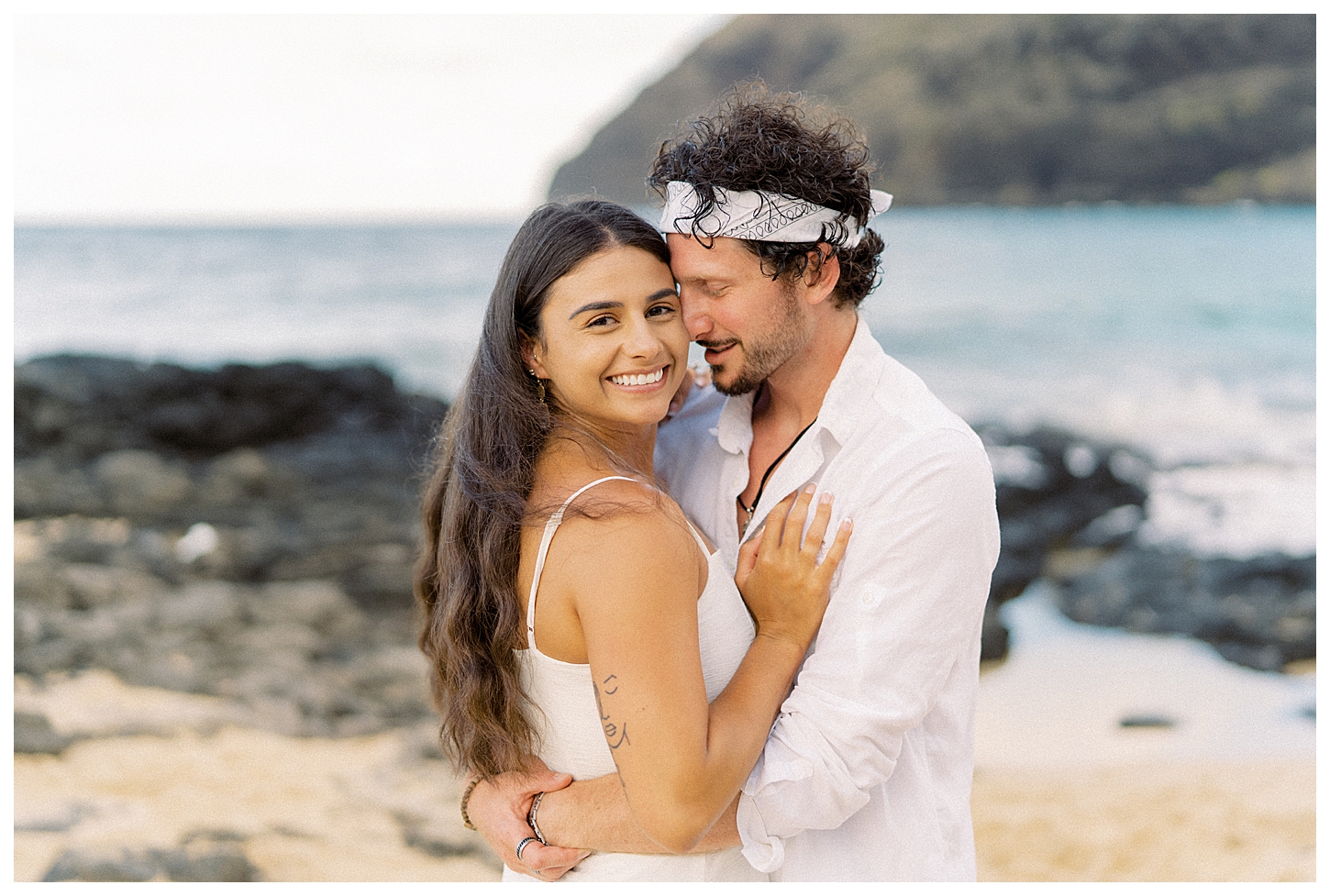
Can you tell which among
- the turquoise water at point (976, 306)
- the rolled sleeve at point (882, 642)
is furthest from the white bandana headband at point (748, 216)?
the turquoise water at point (976, 306)

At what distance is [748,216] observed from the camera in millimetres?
2670

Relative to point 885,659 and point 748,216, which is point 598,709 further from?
point 748,216

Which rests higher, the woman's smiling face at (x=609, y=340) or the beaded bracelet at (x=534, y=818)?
the woman's smiling face at (x=609, y=340)

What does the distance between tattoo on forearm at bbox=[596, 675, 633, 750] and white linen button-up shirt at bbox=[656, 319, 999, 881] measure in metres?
0.35

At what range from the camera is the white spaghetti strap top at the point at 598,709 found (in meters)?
2.31

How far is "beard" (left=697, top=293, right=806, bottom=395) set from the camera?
274 centimetres

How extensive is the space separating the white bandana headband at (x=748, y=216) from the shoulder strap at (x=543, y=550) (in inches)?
30.7

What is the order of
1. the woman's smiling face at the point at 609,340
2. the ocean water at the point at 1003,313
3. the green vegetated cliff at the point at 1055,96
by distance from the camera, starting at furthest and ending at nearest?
1. the green vegetated cliff at the point at 1055,96
2. the ocean water at the point at 1003,313
3. the woman's smiling face at the point at 609,340

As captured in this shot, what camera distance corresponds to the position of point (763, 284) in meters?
2.71

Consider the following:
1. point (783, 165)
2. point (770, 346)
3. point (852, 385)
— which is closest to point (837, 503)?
point (852, 385)

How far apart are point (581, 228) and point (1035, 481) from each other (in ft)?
35.5

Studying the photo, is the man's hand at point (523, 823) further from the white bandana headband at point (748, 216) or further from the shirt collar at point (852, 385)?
the white bandana headband at point (748, 216)

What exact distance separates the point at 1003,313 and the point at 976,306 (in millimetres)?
774

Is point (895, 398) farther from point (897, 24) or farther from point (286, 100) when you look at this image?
point (897, 24)
